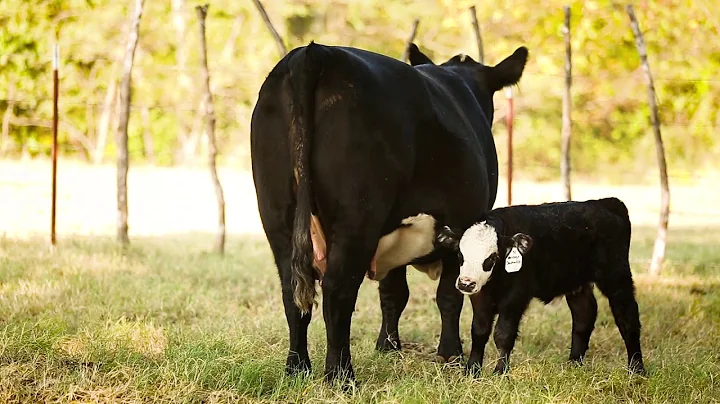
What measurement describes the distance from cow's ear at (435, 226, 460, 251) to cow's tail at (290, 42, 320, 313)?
29.6 inches

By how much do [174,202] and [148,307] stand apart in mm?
10003

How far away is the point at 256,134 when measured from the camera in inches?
181

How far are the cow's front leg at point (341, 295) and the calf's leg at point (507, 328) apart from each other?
82 centimetres

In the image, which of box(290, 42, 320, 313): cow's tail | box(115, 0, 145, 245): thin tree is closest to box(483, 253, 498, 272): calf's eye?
box(290, 42, 320, 313): cow's tail

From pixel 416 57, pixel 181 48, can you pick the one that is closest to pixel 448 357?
pixel 416 57

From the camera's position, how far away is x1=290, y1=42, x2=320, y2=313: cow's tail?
4.24 meters

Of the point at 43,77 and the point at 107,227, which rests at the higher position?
the point at 43,77

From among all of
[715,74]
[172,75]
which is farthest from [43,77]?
[715,74]

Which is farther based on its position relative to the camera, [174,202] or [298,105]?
[174,202]

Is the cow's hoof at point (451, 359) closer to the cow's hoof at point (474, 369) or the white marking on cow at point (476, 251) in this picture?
the cow's hoof at point (474, 369)

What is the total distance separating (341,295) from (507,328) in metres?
0.98

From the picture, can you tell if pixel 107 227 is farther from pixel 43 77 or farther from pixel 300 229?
pixel 43 77

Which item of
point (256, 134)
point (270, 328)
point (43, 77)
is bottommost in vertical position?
point (270, 328)

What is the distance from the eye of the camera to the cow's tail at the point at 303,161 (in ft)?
13.9
